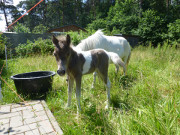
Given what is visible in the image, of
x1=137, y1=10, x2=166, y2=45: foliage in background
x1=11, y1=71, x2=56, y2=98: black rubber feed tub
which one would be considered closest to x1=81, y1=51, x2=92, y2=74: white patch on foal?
x1=11, y1=71, x2=56, y2=98: black rubber feed tub

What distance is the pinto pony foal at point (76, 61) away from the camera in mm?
1933

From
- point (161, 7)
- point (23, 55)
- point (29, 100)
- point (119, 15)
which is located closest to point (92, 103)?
point (29, 100)

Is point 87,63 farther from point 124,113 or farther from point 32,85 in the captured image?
point 32,85

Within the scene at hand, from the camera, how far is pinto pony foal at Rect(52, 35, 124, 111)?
193 cm

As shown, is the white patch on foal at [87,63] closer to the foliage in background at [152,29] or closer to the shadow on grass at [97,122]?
the shadow on grass at [97,122]

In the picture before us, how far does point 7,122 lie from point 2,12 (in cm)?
4209

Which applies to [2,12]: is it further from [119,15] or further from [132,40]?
[132,40]

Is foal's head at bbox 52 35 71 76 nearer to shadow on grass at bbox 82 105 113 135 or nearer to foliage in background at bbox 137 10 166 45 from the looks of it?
shadow on grass at bbox 82 105 113 135

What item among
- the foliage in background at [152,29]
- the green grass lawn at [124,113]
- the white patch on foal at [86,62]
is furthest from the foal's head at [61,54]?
the foliage in background at [152,29]

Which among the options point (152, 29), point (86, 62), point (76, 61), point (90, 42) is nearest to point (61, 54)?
point (76, 61)

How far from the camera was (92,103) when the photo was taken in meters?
2.40

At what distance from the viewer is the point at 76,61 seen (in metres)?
2.31

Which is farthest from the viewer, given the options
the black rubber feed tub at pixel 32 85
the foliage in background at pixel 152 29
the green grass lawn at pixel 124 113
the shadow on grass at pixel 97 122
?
the foliage in background at pixel 152 29

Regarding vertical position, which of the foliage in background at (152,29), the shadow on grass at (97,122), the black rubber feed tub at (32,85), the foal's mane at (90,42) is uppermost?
the foliage in background at (152,29)
